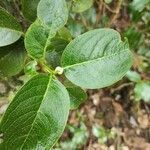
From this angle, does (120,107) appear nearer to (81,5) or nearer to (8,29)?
(81,5)

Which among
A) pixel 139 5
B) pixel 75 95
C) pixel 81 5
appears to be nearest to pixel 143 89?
pixel 139 5

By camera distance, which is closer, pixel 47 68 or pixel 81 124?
pixel 47 68

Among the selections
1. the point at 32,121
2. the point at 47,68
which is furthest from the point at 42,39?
the point at 32,121

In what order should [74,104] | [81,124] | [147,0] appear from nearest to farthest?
[74,104] < [147,0] < [81,124]

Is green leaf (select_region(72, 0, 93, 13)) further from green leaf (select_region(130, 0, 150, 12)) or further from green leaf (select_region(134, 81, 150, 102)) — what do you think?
green leaf (select_region(134, 81, 150, 102))

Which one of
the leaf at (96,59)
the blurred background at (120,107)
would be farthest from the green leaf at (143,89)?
the leaf at (96,59)

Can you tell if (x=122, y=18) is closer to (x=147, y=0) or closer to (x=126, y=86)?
(x=126, y=86)

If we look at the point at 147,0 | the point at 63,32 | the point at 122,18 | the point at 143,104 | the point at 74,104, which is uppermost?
the point at 63,32

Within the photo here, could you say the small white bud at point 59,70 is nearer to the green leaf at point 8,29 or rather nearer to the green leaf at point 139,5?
the green leaf at point 8,29
